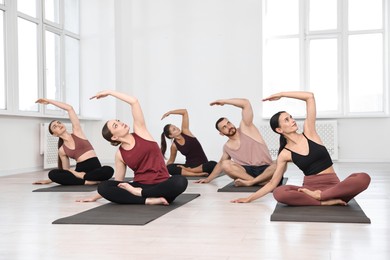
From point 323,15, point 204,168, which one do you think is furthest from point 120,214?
point 323,15

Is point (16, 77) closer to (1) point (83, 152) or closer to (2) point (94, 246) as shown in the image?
(1) point (83, 152)

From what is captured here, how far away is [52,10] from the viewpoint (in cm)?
863

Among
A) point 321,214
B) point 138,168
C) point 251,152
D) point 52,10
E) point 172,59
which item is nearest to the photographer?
point 321,214

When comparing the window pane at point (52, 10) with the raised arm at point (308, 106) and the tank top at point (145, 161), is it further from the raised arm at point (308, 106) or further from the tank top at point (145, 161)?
the raised arm at point (308, 106)

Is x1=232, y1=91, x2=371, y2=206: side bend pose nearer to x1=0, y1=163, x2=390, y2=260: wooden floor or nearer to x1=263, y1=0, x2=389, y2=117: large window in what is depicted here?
x1=0, y1=163, x2=390, y2=260: wooden floor

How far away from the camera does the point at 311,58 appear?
9.07 metres

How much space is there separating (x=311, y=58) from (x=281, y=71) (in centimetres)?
52

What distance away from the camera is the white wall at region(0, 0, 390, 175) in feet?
29.9

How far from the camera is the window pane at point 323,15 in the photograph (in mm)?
9016

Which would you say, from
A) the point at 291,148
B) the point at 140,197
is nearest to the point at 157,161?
the point at 140,197

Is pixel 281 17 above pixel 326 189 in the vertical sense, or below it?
above

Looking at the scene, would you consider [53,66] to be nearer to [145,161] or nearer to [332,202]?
[145,161]

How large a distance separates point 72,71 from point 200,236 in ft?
22.6

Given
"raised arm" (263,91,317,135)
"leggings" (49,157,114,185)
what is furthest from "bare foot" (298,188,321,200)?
"leggings" (49,157,114,185)
